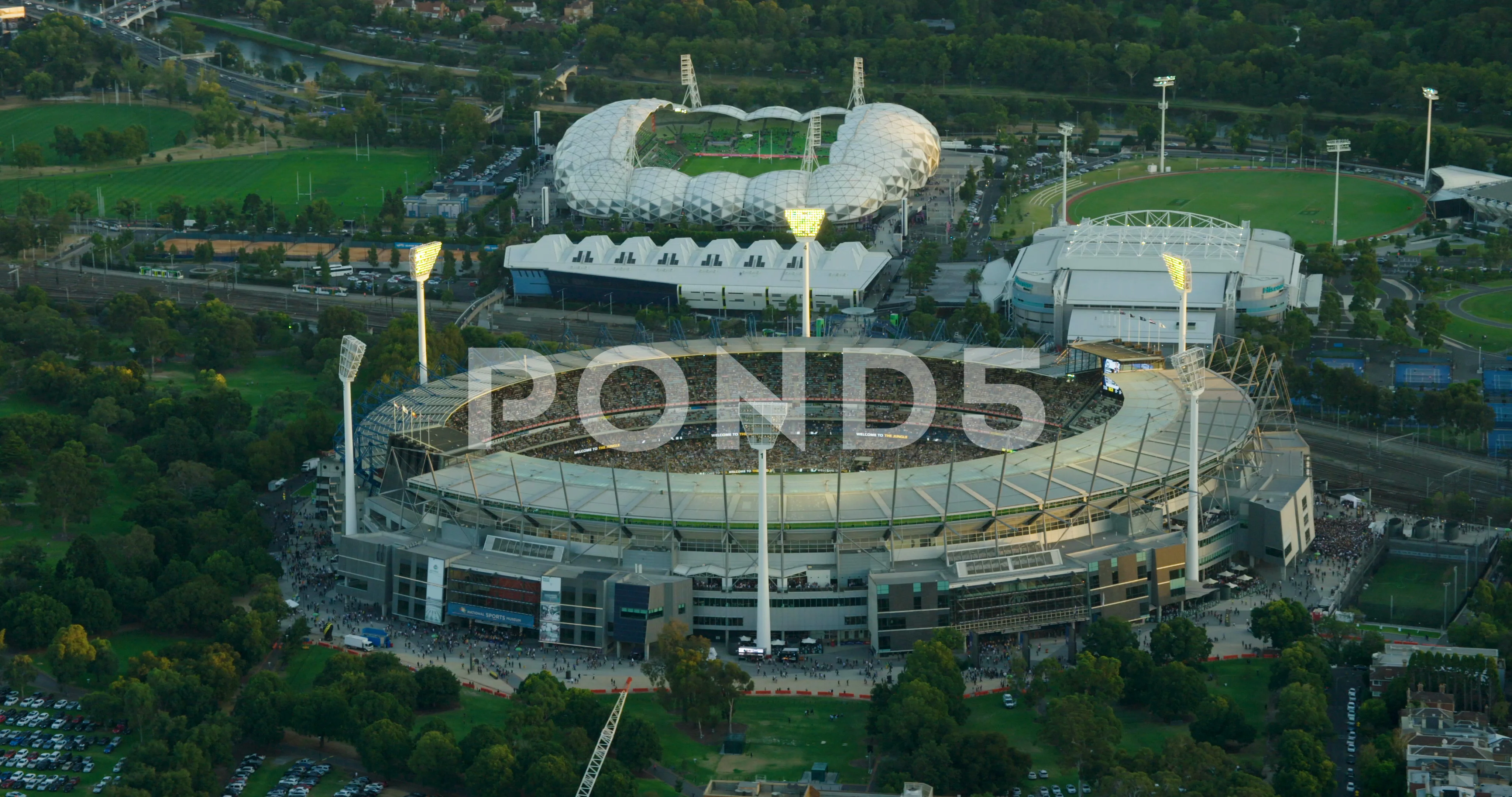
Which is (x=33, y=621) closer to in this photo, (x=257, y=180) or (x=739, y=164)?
(x=739, y=164)

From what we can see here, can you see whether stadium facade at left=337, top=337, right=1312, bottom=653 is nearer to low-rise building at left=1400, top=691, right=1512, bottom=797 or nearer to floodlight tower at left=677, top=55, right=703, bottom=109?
low-rise building at left=1400, top=691, right=1512, bottom=797

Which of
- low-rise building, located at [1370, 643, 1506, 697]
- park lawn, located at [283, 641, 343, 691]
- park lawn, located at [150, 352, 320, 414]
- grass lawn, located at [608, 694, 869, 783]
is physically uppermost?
park lawn, located at [150, 352, 320, 414]

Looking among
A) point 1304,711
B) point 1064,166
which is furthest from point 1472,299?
point 1304,711

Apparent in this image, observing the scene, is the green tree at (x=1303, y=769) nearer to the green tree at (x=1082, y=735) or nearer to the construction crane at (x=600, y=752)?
the green tree at (x=1082, y=735)

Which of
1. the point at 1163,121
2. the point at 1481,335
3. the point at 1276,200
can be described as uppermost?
the point at 1163,121

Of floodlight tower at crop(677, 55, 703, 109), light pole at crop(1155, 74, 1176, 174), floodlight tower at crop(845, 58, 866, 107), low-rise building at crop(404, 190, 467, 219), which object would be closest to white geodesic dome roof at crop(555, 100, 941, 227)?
low-rise building at crop(404, 190, 467, 219)
